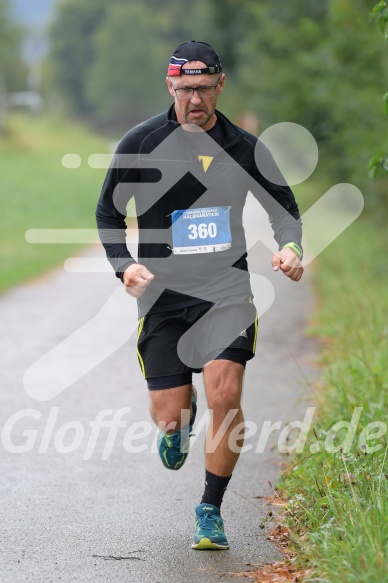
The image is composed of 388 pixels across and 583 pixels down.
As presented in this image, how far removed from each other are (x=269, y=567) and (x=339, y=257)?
48.8 feet

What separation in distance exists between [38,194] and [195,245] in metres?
40.8

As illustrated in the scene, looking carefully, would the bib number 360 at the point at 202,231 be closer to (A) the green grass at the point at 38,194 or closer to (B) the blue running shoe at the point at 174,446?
(B) the blue running shoe at the point at 174,446

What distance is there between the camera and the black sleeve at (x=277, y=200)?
5.97 m

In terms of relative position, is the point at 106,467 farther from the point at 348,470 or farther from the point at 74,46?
the point at 74,46

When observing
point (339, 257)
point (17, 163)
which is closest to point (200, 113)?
point (339, 257)

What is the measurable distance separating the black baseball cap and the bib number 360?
0.70m

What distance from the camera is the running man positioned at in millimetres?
5750

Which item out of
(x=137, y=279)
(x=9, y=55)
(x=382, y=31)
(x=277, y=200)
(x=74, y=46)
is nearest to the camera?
(x=137, y=279)

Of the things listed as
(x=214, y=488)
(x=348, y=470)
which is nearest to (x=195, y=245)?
(x=214, y=488)

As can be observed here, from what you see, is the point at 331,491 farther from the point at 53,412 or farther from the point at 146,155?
the point at 53,412

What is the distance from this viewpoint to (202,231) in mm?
5797

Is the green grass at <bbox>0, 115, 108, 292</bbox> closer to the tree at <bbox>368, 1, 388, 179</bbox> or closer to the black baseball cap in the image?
the tree at <bbox>368, 1, 388, 179</bbox>

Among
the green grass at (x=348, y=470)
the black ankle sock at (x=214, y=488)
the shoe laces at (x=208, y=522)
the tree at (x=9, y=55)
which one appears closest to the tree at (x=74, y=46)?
the tree at (x=9, y=55)

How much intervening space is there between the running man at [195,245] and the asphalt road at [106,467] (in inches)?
15.3
